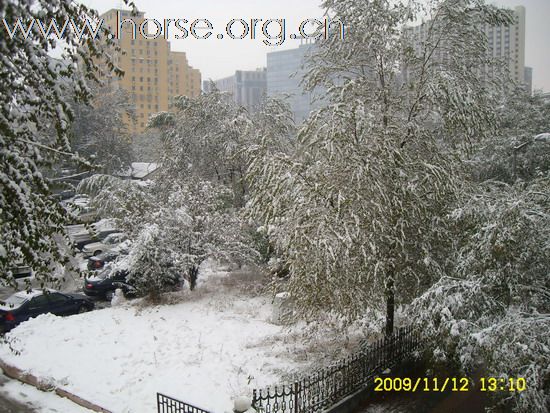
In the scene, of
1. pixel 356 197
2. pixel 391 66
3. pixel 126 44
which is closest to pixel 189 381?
pixel 356 197

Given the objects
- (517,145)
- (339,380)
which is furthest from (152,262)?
(517,145)

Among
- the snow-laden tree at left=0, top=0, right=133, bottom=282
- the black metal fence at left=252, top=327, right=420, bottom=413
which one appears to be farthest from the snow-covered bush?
the snow-laden tree at left=0, top=0, right=133, bottom=282

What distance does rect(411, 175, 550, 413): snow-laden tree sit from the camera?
630cm

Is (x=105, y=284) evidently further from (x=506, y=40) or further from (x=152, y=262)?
(x=506, y=40)

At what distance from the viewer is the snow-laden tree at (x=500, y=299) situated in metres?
6.30

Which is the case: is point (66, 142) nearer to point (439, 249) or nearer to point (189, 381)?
point (189, 381)

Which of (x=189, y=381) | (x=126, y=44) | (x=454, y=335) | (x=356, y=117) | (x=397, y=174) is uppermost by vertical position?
(x=126, y=44)

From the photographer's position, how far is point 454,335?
6.79 meters

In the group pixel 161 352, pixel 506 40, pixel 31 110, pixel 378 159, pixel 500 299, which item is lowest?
pixel 161 352

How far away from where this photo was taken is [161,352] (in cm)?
1117

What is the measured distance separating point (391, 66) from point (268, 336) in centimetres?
767

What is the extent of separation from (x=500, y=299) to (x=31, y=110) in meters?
7.57

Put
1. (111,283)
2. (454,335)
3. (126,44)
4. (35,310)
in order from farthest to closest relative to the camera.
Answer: (126,44) < (111,283) < (35,310) < (454,335)

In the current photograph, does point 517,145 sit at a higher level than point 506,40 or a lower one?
lower
